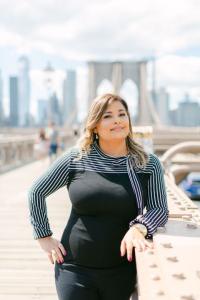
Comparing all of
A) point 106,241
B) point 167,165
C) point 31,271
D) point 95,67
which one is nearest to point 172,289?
point 106,241

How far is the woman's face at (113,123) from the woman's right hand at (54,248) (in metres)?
0.47

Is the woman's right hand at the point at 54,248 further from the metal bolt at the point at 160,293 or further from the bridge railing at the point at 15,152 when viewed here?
the bridge railing at the point at 15,152

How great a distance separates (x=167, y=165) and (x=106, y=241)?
4558 millimetres

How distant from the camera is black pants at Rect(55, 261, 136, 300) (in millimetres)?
2082

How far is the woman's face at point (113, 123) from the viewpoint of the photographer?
2221 millimetres

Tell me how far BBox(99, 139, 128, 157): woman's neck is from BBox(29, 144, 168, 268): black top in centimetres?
2

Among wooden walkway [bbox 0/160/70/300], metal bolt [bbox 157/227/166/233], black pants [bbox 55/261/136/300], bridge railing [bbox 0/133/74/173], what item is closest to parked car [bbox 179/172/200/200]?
bridge railing [bbox 0/133/74/173]

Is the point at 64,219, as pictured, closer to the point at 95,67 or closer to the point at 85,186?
the point at 85,186

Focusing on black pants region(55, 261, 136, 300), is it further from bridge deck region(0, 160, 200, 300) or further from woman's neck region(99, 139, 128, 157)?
woman's neck region(99, 139, 128, 157)

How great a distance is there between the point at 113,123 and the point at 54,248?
0.56 m

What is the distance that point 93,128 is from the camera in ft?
7.46

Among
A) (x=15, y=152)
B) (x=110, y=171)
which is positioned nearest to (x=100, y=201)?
(x=110, y=171)

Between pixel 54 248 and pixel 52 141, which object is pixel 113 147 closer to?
pixel 54 248

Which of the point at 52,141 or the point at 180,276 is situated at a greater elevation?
the point at 180,276
